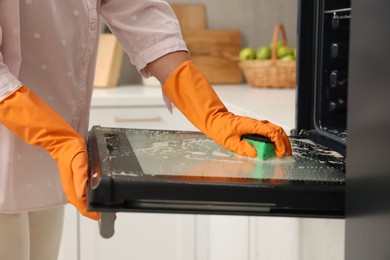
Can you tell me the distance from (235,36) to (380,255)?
242 cm

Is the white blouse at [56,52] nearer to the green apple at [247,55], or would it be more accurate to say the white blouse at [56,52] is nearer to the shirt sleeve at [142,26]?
the shirt sleeve at [142,26]

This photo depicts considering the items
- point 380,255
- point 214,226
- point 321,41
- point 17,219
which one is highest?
point 321,41

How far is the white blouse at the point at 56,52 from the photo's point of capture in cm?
130

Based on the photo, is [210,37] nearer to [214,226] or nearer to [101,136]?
[214,226]

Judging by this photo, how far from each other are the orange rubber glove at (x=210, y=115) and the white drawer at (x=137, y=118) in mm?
1087

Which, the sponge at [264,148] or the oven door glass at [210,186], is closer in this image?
the oven door glass at [210,186]

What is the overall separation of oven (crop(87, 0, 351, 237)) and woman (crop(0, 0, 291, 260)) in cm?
7

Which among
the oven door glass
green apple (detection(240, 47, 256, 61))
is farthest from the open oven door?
green apple (detection(240, 47, 256, 61))

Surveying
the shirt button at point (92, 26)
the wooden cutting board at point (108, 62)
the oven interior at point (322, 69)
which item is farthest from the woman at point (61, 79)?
the wooden cutting board at point (108, 62)

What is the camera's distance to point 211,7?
316 cm

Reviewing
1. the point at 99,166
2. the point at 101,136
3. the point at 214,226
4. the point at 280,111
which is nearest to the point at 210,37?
the point at 214,226

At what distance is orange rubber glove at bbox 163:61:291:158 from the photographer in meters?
1.13

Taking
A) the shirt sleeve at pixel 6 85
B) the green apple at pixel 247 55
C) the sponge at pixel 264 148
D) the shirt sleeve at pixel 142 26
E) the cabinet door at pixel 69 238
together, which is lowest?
the cabinet door at pixel 69 238

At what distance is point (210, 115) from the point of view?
129 centimetres
